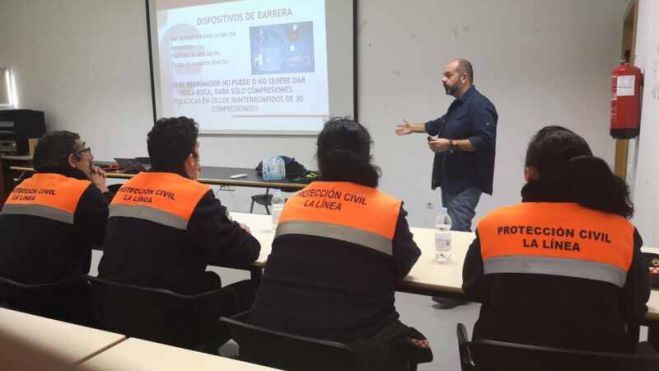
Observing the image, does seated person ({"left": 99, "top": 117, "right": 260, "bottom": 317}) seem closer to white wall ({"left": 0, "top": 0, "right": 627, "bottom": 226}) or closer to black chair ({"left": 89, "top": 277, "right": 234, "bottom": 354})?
black chair ({"left": 89, "top": 277, "right": 234, "bottom": 354})

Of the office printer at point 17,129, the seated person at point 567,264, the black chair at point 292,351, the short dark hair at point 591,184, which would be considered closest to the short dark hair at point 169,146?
the black chair at point 292,351

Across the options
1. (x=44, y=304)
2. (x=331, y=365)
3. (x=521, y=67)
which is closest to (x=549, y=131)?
(x=331, y=365)

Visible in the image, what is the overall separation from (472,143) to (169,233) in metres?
1.86

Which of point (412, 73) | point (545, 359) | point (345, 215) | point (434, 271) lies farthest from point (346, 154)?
point (412, 73)

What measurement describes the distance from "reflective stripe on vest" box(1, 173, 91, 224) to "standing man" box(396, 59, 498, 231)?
186 cm

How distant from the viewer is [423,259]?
71.6 inches

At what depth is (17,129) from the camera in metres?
5.71

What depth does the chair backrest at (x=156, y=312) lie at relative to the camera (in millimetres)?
1605

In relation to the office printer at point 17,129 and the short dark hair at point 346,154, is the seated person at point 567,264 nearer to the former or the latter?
the short dark hair at point 346,154

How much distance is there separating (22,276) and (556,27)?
3.66 metres

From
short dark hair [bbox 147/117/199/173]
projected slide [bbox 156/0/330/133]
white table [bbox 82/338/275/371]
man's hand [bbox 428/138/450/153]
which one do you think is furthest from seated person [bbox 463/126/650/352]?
projected slide [bbox 156/0/330/133]

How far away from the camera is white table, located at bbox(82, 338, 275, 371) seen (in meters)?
0.64

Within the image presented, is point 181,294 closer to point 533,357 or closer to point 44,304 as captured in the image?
point 44,304

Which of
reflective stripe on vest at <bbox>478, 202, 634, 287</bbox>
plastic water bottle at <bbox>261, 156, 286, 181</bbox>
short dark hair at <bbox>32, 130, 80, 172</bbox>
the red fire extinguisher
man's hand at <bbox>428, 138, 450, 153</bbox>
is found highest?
the red fire extinguisher
